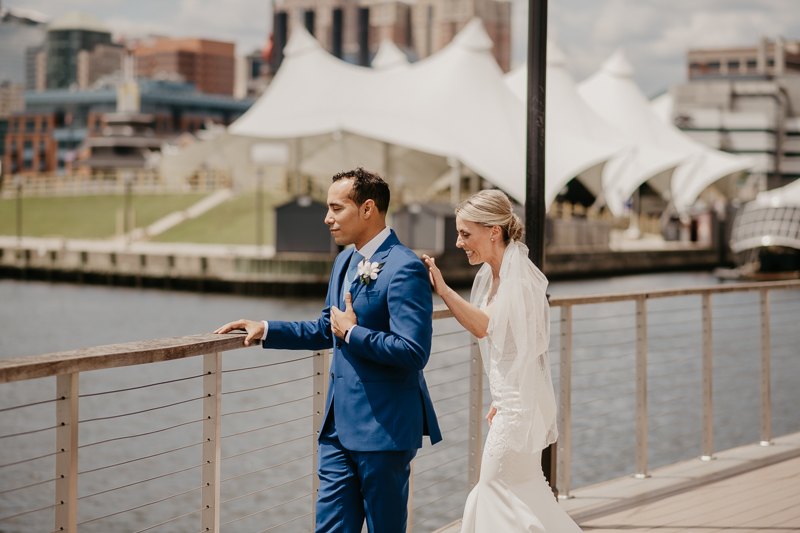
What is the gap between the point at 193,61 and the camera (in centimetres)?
18212

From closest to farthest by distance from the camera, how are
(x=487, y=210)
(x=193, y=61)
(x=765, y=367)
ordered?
(x=487, y=210)
(x=765, y=367)
(x=193, y=61)

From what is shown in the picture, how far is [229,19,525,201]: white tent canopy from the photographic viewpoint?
37.4 m

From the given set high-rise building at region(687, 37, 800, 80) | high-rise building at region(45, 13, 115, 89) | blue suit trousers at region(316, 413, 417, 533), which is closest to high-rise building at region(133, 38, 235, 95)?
high-rise building at region(45, 13, 115, 89)

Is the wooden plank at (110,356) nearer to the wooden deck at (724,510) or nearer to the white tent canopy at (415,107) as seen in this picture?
the wooden deck at (724,510)

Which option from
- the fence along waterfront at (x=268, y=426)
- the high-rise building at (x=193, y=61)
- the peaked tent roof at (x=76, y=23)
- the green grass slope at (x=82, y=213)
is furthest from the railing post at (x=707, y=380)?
the peaked tent roof at (x=76, y=23)

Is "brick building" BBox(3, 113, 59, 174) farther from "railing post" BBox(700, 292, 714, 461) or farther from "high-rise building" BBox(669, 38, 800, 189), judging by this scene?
"railing post" BBox(700, 292, 714, 461)

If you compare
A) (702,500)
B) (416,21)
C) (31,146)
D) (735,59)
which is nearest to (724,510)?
(702,500)

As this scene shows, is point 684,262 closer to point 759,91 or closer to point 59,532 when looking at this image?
point 59,532

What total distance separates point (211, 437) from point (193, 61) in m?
188

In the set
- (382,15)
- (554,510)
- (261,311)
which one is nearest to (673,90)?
(382,15)

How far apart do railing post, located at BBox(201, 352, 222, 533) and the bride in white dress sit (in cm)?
73

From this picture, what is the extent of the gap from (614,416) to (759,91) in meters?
96.3

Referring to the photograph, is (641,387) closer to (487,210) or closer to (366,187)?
(487,210)

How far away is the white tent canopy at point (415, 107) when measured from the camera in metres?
37.4
